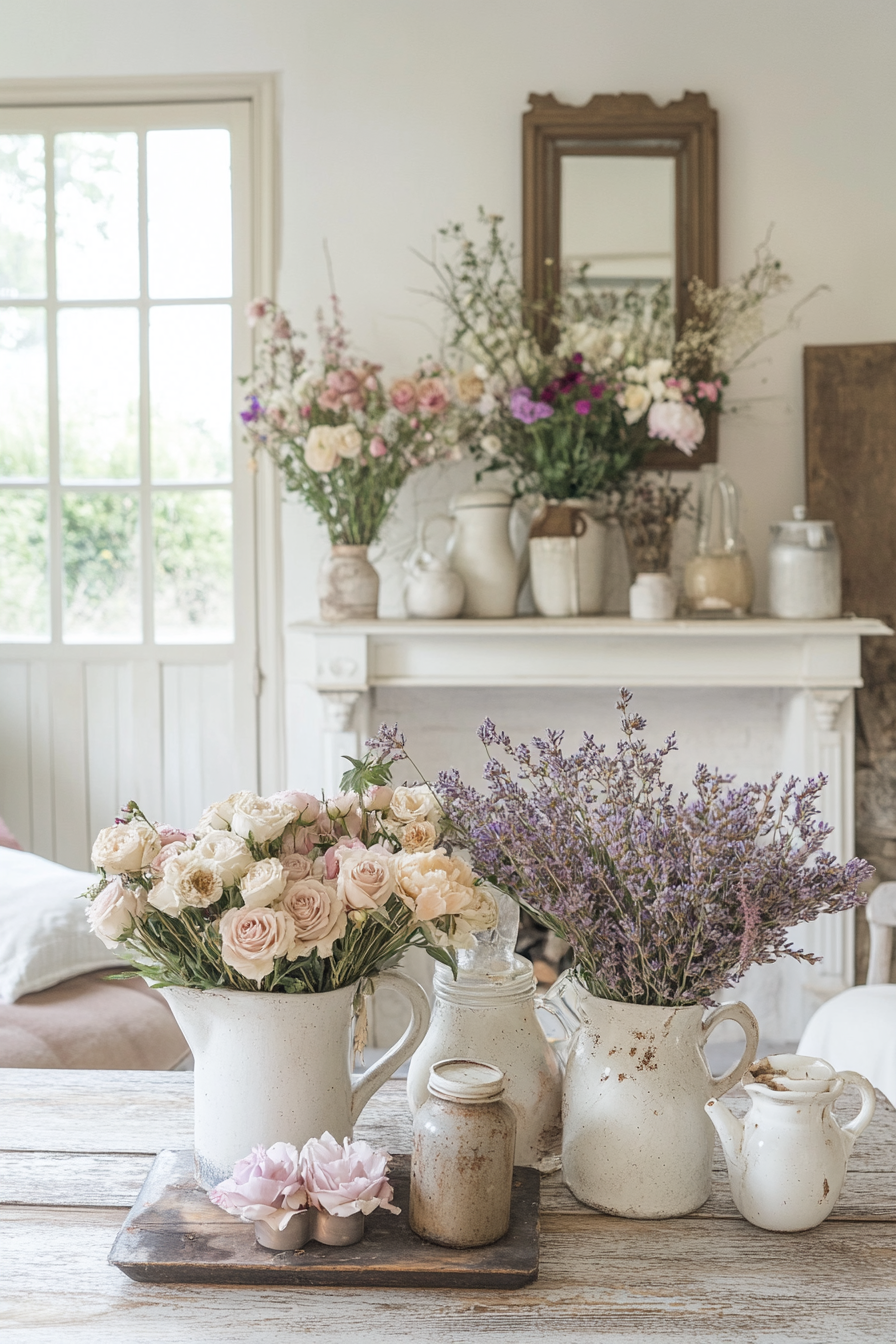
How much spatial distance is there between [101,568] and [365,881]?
267 cm

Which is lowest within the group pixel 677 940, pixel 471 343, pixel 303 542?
pixel 677 940

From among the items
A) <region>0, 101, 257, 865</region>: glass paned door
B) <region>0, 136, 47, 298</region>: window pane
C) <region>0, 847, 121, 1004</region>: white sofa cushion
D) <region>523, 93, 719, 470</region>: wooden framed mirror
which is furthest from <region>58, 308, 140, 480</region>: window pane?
<region>0, 847, 121, 1004</region>: white sofa cushion

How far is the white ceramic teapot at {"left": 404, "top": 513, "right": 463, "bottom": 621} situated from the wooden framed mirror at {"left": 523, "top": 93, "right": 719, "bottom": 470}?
65 cm

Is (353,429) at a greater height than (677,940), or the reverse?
(353,429)

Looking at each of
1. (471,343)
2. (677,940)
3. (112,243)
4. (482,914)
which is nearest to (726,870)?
(677,940)

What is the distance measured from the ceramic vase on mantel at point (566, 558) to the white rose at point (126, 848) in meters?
2.08

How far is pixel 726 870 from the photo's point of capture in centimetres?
99

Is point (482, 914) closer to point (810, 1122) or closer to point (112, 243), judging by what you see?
point (810, 1122)

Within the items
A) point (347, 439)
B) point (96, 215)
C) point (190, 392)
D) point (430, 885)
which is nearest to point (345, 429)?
point (347, 439)

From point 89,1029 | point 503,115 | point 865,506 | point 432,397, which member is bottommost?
point 89,1029

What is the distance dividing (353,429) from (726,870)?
205 centimetres

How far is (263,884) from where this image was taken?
963mm

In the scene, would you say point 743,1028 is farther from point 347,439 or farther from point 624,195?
point 624,195

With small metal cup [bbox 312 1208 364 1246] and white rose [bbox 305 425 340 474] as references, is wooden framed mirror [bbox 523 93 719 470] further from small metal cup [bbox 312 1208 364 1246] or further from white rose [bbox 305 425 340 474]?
small metal cup [bbox 312 1208 364 1246]
